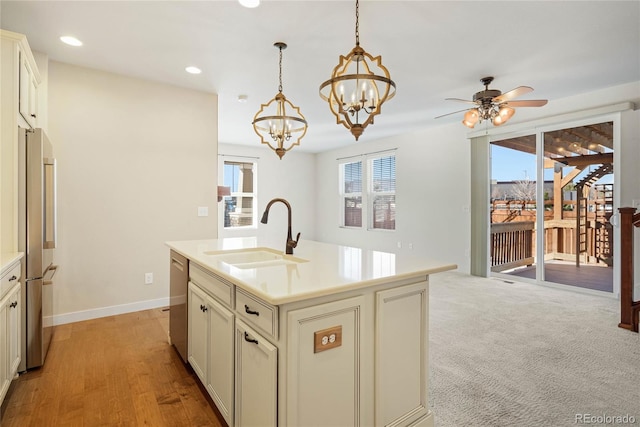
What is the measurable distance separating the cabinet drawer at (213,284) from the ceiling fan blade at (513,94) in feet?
9.70

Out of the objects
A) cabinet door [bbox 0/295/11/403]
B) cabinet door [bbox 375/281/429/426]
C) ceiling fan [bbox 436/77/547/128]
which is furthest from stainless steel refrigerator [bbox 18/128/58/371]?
ceiling fan [bbox 436/77/547/128]

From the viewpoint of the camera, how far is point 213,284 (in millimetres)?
1791

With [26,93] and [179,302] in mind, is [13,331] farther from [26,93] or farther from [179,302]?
[26,93]

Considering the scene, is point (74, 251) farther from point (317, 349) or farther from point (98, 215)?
point (317, 349)

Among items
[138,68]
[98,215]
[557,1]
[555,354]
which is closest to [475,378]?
[555,354]

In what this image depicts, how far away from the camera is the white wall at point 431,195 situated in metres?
5.48

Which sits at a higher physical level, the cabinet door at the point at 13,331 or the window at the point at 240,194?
the window at the point at 240,194

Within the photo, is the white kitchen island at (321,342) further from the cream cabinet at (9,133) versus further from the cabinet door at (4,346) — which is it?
the cream cabinet at (9,133)

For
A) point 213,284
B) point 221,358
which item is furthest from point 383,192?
point 221,358

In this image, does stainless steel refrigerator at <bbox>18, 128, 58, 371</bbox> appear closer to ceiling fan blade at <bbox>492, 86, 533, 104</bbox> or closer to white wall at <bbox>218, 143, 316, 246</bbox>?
ceiling fan blade at <bbox>492, 86, 533, 104</bbox>

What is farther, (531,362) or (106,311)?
(106,311)

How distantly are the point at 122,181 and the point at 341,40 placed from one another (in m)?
2.67

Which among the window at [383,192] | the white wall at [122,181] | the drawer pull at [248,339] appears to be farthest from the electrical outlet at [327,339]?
the window at [383,192]

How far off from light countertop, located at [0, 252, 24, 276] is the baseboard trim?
1.40 metres
